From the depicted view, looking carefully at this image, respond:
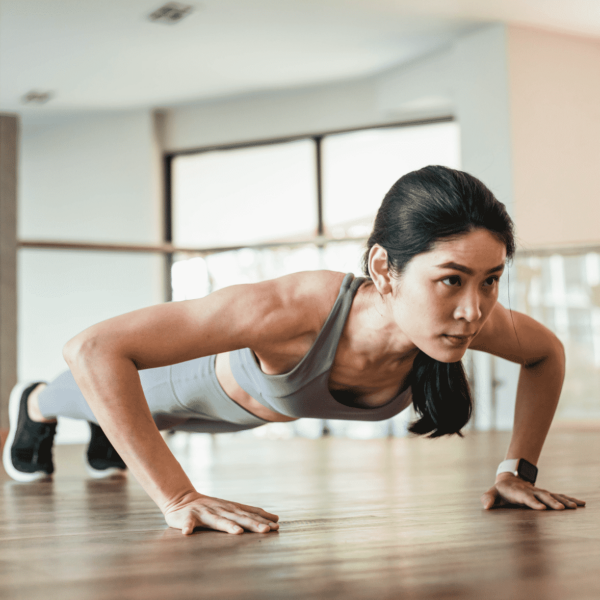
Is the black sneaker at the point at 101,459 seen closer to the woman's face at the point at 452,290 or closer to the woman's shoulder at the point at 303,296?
the woman's shoulder at the point at 303,296

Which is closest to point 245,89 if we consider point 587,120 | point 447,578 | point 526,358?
point 587,120

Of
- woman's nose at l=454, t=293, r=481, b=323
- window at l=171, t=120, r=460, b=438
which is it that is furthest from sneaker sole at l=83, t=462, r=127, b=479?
window at l=171, t=120, r=460, b=438

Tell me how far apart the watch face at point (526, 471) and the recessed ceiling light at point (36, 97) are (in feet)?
17.6

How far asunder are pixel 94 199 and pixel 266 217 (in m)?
1.48

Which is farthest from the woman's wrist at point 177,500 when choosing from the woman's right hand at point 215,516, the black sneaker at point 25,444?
the black sneaker at point 25,444

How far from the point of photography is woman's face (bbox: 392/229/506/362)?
1.07 metres

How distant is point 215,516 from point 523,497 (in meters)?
0.55

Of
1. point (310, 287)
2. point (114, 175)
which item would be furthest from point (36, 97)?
point (310, 287)

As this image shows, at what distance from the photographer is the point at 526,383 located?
1457mm

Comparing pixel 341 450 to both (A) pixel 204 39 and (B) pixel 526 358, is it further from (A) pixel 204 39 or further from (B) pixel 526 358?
(A) pixel 204 39

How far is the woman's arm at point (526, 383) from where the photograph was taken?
4.37ft

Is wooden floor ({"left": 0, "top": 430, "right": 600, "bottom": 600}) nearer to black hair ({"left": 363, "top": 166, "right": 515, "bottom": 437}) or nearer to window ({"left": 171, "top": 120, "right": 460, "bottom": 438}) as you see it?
black hair ({"left": 363, "top": 166, "right": 515, "bottom": 437})

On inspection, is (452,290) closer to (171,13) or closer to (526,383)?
(526,383)

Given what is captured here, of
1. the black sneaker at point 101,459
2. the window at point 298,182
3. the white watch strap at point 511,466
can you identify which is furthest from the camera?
the window at point 298,182
